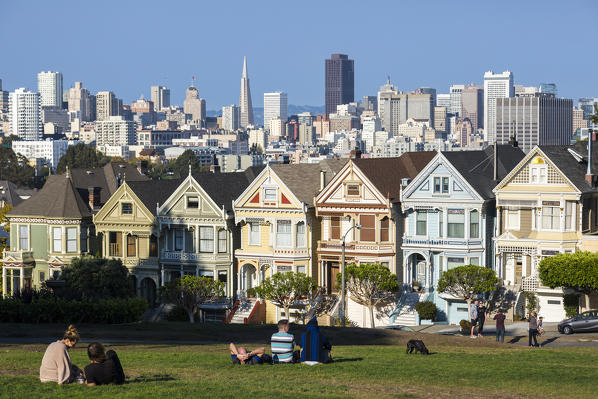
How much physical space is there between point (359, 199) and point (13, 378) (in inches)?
1336

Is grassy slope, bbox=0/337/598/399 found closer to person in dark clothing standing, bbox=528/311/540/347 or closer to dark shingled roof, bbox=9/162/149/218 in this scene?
person in dark clothing standing, bbox=528/311/540/347

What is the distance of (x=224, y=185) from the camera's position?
220 feet

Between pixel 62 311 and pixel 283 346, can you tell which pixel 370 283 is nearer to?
pixel 62 311

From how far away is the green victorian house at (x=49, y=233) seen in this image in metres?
68.8

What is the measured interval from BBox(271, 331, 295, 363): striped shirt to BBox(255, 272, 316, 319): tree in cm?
2738

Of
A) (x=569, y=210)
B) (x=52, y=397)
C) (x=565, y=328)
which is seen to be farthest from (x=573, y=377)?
(x=569, y=210)

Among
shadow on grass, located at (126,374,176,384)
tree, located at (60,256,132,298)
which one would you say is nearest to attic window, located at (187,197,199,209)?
tree, located at (60,256,132,298)

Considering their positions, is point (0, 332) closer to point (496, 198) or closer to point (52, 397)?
point (52, 397)

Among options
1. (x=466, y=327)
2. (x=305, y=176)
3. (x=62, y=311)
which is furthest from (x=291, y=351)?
(x=305, y=176)

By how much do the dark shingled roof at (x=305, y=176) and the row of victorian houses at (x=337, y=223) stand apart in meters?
0.09

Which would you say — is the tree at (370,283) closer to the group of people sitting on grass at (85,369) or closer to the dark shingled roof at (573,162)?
the dark shingled roof at (573,162)

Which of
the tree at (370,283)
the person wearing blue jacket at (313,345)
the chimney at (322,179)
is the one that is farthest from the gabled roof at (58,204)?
the person wearing blue jacket at (313,345)

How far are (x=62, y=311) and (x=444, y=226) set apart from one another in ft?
67.9

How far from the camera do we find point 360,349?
39.2 m
